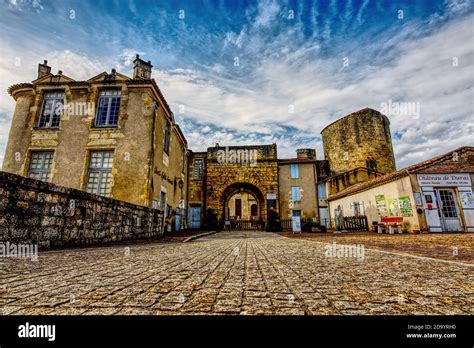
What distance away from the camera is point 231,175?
23.4 meters

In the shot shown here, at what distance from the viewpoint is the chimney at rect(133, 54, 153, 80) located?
1253 centimetres

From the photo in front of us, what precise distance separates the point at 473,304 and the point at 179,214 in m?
17.0

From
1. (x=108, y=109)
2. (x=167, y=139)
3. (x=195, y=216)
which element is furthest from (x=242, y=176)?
(x=108, y=109)

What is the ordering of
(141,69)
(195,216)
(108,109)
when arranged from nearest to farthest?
(108,109), (141,69), (195,216)

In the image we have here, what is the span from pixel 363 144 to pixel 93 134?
25.2 metres

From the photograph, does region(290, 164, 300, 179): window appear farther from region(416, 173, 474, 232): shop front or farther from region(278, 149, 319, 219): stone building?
region(416, 173, 474, 232): shop front

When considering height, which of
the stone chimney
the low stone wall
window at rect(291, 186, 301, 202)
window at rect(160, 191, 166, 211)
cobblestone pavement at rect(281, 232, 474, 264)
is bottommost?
cobblestone pavement at rect(281, 232, 474, 264)

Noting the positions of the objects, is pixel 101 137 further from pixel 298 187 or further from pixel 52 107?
pixel 298 187

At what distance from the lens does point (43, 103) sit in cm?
1213

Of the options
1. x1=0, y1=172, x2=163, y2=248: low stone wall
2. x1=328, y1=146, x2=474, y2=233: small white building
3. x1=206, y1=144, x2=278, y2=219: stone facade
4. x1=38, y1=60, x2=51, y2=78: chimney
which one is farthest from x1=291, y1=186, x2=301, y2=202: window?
x1=38, y1=60, x2=51, y2=78: chimney

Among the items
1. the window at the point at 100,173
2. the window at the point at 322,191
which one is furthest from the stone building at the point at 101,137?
the window at the point at 322,191

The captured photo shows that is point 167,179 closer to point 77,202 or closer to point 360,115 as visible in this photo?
point 77,202

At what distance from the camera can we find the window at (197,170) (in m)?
23.5

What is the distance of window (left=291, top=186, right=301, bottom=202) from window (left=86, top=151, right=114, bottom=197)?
17322 millimetres
